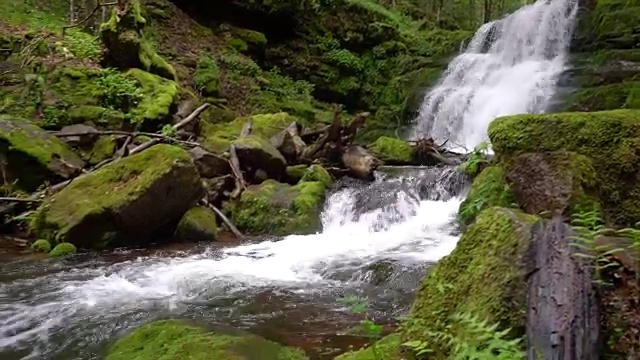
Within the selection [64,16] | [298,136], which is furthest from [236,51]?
[298,136]

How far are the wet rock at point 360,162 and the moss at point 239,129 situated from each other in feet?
4.95

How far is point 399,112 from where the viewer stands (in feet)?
60.8

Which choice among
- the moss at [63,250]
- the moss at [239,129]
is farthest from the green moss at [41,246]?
the moss at [239,129]

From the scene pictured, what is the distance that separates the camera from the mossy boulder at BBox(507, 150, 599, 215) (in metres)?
5.09

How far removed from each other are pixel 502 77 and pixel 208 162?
9.85 meters

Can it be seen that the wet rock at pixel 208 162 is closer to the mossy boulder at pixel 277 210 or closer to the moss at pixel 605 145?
the mossy boulder at pixel 277 210

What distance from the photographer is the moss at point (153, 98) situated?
35.8ft

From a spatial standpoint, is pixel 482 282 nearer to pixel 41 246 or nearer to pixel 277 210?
pixel 277 210

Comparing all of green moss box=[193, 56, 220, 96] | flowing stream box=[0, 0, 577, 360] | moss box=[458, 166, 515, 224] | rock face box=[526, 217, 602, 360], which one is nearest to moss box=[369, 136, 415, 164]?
flowing stream box=[0, 0, 577, 360]

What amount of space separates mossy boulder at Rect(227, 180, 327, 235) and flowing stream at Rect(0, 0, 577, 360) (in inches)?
12.2

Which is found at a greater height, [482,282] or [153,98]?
[153,98]

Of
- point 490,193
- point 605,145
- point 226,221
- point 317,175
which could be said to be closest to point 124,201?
point 226,221

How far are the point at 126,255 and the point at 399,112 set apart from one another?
41.1 feet

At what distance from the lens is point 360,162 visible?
A: 10758 mm
